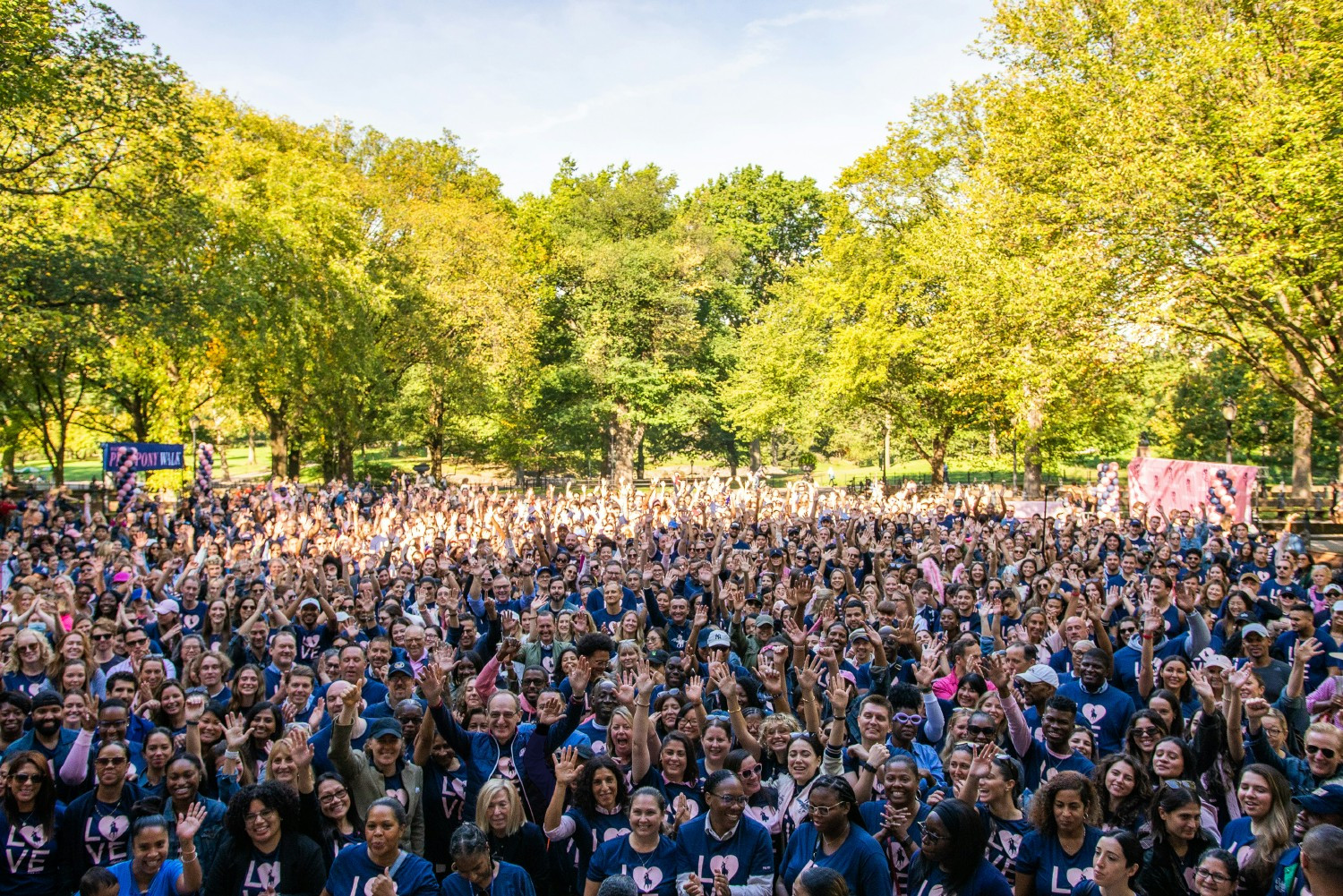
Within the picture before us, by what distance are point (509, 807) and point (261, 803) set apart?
1173 millimetres

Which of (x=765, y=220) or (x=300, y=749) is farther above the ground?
(x=765, y=220)

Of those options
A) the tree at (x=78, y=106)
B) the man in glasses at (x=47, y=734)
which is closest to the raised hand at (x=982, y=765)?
the man in glasses at (x=47, y=734)

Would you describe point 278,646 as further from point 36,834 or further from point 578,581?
point 578,581

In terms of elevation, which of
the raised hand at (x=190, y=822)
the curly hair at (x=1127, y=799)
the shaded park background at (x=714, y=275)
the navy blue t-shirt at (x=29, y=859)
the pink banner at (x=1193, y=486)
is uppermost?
the shaded park background at (x=714, y=275)

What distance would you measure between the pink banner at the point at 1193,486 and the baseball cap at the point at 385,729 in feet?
62.3

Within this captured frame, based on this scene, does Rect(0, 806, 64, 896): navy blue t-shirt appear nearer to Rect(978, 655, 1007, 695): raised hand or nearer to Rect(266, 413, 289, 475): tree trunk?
Rect(978, 655, 1007, 695): raised hand

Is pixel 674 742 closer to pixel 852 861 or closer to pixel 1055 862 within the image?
pixel 852 861

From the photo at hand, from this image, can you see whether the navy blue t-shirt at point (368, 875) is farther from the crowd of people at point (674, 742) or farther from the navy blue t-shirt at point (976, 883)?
the navy blue t-shirt at point (976, 883)

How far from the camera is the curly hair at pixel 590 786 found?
16.4ft

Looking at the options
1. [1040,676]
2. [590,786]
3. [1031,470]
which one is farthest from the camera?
[1031,470]

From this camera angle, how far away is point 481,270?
3662 centimetres

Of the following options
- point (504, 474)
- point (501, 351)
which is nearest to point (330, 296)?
point (501, 351)

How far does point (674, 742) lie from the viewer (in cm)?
521

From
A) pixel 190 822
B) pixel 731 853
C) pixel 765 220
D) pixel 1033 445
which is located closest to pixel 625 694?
pixel 731 853
